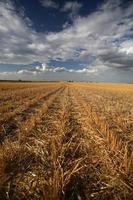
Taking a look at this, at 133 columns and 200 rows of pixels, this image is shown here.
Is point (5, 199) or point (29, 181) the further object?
point (29, 181)

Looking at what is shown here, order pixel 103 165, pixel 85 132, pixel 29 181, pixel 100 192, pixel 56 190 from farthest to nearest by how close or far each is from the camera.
→ pixel 85 132, pixel 103 165, pixel 29 181, pixel 100 192, pixel 56 190

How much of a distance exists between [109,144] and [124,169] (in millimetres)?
1383

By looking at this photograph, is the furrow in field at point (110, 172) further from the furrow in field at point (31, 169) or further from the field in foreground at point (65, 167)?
the furrow in field at point (31, 169)

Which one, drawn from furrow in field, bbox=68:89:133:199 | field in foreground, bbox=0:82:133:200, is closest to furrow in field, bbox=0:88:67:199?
field in foreground, bbox=0:82:133:200

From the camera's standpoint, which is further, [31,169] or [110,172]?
[31,169]

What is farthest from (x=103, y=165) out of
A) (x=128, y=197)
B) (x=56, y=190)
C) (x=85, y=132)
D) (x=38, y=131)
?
(x=38, y=131)

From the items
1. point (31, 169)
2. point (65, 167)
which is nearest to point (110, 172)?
point (65, 167)

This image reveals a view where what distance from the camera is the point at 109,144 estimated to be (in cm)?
571

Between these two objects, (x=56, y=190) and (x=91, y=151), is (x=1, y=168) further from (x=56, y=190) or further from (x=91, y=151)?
(x=91, y=151)

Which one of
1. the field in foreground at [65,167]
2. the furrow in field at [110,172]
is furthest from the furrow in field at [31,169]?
the furrow in field at [110,172]

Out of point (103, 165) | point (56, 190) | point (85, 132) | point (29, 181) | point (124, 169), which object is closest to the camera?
point (56, 190)

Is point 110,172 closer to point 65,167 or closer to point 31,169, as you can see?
point 65,167

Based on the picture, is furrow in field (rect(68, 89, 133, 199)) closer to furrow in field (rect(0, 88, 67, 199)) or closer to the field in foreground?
the field in foreground

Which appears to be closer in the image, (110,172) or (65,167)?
(110,172)
